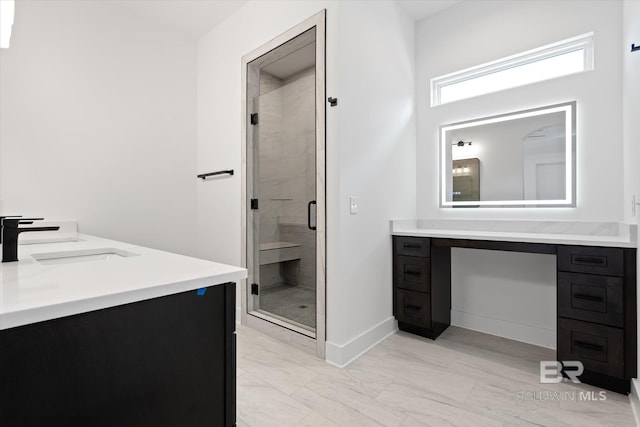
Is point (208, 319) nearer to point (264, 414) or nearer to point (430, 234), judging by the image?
point (264, 414)

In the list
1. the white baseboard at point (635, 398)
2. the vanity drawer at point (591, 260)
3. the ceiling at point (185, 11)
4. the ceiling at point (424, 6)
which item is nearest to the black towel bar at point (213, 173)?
the ceiling at point (185, 11)

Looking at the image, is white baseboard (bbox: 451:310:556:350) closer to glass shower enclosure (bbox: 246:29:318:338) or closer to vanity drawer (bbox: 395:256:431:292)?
vanity drawer (bbox: 395:256:431:292)

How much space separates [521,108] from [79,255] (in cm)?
301

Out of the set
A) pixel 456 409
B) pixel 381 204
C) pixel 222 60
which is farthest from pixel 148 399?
pixel 222 60

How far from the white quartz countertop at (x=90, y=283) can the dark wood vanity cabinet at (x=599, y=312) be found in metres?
1.91

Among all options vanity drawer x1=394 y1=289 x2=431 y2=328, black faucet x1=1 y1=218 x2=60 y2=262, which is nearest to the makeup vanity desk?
vanity drawer x1=394 y1=289 x2=431 y2=328

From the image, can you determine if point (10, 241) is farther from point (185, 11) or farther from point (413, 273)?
point (185, 11)

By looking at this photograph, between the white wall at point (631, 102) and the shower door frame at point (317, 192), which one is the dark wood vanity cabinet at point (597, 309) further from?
the shower door frame at point (317, 192)

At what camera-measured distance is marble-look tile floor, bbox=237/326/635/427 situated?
1.53 m

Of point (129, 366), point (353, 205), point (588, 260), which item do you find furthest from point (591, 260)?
point (129, 366)

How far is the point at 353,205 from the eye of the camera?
7.13 ft

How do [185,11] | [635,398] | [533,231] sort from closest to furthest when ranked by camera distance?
1. [635,398]
2. [533,231]
3. [185,11]

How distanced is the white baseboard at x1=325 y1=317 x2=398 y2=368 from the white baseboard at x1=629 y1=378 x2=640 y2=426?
4.54 feet

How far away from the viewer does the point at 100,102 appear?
8.82ft
